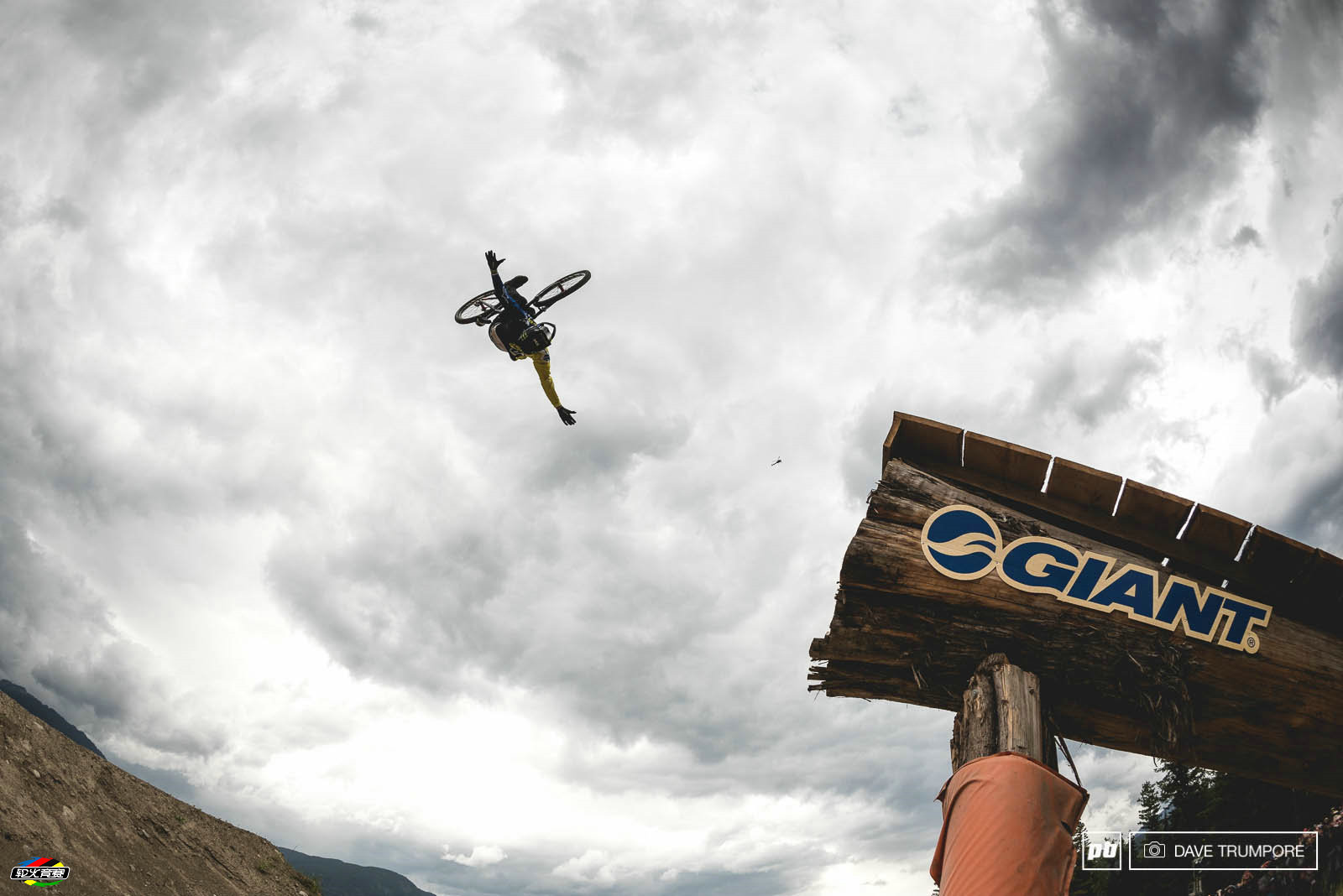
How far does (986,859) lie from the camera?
10.9ft

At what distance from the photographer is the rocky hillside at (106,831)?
1085cm

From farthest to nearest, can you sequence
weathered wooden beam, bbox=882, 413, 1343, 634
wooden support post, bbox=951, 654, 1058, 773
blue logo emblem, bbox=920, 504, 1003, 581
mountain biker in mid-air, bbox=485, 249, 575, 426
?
1. mountain biker in mid-air, bbox=485, 249, 575, 426
2. weathered wooden beam, bbox=882, 413, 1343, 634
3. blue logo emblem, bbox=920, 504, 1003, 581
4. wooden support post, bbox=951, 654, 1058, 773

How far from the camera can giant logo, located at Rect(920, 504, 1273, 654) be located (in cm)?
477

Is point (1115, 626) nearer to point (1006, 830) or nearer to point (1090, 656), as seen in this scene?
point (1090, 656)

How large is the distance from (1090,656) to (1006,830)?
175 centimetres

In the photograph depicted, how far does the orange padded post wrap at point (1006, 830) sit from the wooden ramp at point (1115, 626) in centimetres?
102

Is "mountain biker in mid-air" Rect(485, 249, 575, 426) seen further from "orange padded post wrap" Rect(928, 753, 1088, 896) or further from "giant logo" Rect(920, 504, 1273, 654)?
"orange padded post wrap" Rect(928, 753, 1088, 896)

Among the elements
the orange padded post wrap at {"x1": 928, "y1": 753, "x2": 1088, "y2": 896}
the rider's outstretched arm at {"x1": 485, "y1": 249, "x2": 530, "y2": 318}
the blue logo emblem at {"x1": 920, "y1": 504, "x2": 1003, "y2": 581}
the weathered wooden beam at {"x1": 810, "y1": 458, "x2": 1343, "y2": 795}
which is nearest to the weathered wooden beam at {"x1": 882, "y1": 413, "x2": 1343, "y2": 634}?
the weathered wooden beam at {"x1": 810, "y1": 458, "x2": 1343, "y2": 795}

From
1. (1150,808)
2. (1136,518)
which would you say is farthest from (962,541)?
Answer: (1150,808)

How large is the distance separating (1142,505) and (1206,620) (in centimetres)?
84

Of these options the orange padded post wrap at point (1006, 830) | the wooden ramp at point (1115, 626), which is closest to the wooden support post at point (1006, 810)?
the orange padded post wrap at point (1006, 830)

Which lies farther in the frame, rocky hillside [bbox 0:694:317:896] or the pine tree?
the pine tree

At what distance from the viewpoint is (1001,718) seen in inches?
169

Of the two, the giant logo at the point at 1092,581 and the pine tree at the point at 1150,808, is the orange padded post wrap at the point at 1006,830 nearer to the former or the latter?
the giant logo at the point at 1092,581
